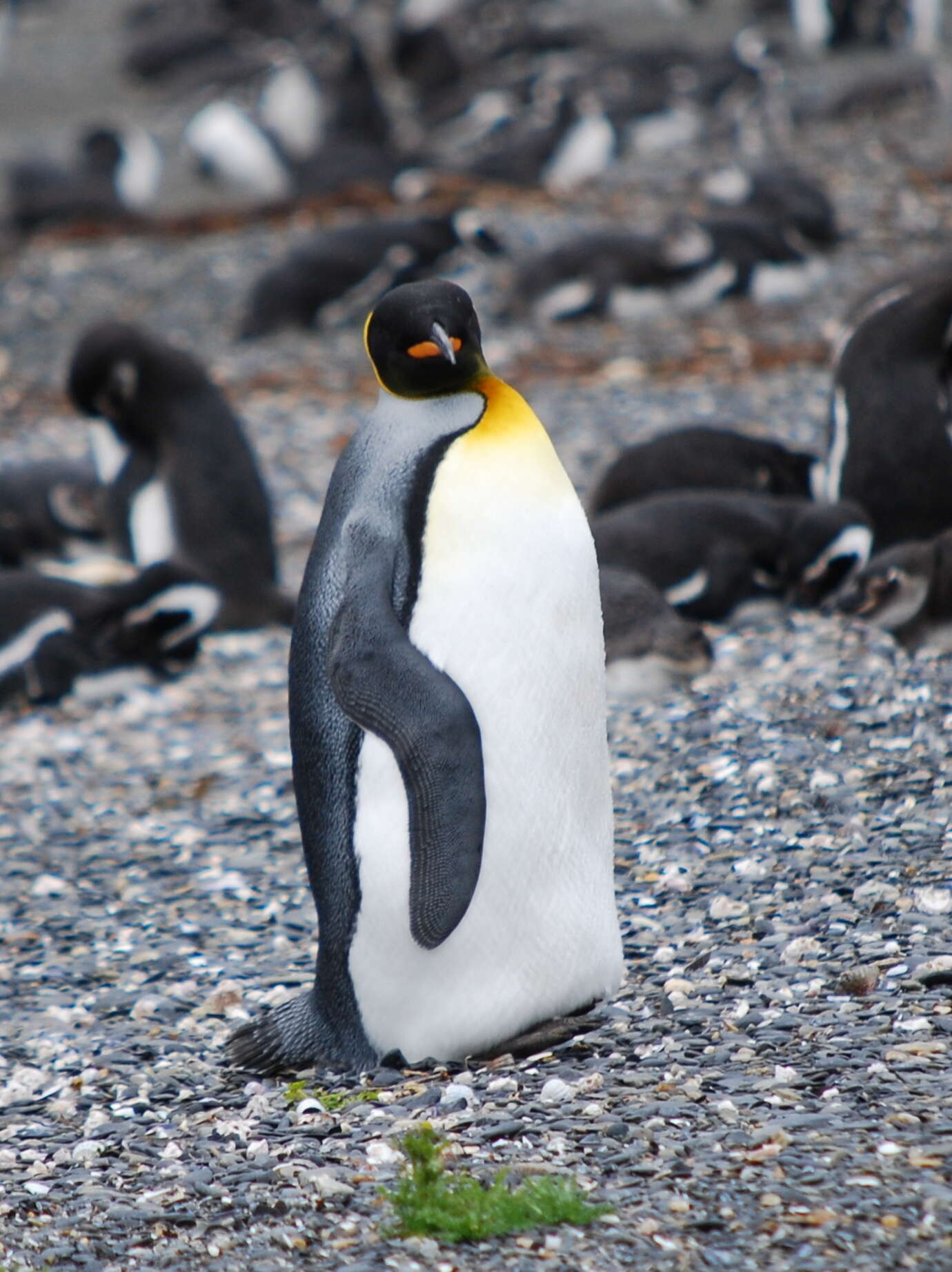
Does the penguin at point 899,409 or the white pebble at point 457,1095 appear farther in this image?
the penguin at point 899,409

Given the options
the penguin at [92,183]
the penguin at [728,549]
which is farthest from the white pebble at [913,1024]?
the penguin at [92,183]

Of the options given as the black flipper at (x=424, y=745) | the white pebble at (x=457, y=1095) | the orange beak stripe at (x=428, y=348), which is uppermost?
the orange beak stripe at (x=428, y=348)

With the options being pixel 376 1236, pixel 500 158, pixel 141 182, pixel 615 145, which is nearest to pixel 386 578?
pixel 376 1236

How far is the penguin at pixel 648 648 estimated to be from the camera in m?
→ 5.88

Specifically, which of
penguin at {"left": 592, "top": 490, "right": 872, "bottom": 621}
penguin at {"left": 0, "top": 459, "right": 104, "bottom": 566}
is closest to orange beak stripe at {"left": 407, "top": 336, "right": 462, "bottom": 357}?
penguin at {"left": 592, "top": 490, "right": 872, "bottom": 621}

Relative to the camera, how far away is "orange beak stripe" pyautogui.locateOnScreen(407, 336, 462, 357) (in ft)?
11.3

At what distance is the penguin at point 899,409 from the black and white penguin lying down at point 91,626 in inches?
106

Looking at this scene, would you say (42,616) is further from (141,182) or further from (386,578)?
(141,182)

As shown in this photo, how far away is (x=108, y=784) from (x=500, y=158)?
37.4 ft

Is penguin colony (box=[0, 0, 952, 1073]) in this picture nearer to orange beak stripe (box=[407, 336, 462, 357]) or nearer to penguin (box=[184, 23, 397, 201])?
orange beak stripe (box=[407, 336, 462, 357])

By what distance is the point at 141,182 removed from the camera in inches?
721

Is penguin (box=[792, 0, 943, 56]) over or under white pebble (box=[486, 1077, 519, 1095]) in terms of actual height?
under

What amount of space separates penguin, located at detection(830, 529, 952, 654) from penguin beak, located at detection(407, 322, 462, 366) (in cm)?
286

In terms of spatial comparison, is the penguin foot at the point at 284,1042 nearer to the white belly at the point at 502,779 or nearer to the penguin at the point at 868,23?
the white belly at the point at 502,779
